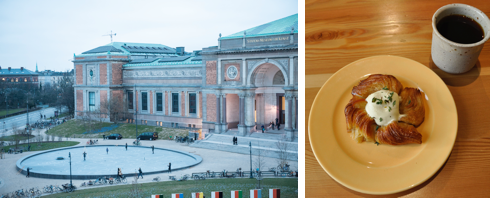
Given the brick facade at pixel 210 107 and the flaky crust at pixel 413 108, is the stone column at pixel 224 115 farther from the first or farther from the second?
the flaky crust at pixel 413 108

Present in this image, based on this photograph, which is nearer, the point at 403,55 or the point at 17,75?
the point at 403,55

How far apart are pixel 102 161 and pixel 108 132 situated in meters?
0.20

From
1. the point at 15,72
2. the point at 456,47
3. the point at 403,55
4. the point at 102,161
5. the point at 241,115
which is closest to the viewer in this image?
the point at 456,47

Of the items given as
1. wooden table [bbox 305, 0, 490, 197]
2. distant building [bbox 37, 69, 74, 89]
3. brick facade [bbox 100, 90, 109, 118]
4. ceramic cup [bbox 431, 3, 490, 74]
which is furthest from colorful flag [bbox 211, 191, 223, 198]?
ceramic cup [bbox 431, 3, 490, 74]

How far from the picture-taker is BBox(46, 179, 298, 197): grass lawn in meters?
2.05

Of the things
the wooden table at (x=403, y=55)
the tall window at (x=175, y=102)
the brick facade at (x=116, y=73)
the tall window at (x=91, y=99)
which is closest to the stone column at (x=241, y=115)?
the tall window at (x=175, y=102)

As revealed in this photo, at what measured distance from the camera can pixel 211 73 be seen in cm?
234

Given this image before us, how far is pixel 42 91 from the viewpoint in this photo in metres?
2.08

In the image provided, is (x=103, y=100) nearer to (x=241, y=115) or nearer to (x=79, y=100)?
(x=79, y=100)

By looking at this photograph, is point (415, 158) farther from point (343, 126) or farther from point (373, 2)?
point (373, 2)

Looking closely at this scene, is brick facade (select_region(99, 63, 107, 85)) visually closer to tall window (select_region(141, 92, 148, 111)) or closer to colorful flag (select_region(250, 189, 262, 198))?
tall window (select_region(141, 92, 148, 111))

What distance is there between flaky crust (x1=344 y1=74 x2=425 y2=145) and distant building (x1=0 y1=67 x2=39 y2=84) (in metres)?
2.07

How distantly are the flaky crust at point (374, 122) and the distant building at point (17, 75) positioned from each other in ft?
6.81

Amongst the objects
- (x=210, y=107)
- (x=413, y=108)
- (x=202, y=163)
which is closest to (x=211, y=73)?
(x=210, y=107)
